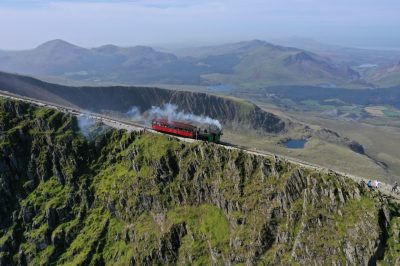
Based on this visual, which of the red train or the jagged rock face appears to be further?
the red train

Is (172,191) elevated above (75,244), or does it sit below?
above

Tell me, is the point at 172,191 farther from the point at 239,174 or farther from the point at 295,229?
the point at 295,229

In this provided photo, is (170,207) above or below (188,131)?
below

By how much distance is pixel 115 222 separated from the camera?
155250 mm

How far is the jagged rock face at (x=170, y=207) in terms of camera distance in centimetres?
12131

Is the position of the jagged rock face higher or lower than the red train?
lower

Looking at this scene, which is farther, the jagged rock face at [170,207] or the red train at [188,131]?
the red train at [188,131]

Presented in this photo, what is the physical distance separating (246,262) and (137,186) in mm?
47400

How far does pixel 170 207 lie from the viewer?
150m

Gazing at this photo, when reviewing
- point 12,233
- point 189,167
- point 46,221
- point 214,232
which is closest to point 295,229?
point 214,232

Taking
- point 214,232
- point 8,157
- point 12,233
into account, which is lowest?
point 12,233

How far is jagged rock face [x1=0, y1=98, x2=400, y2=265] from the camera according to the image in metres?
121

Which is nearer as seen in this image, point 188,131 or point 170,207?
point 170,207

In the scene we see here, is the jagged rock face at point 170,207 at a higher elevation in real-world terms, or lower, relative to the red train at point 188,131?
lower
